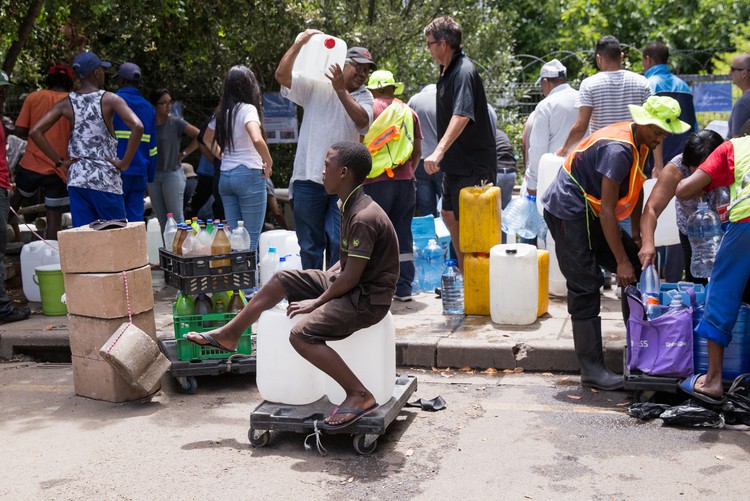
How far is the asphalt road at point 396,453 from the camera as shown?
15.7 ft

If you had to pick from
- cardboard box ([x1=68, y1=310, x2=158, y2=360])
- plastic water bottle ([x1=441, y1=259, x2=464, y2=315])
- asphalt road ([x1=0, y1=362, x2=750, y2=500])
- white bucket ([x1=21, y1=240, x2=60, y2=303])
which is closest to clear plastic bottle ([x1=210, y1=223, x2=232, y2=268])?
cardboard box ([x1=68, y1=310, x2=158, y2=360])

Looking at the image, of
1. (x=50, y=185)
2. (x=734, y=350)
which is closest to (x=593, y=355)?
(x=734, y=350)

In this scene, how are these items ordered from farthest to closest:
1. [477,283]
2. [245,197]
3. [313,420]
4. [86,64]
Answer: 1. [245,197]
2. [477,283]
3. [86,64]
4. [313,420]

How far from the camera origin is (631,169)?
19.6ft

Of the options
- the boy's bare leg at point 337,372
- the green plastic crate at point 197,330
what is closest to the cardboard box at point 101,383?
the green plastic crate at point 197,330

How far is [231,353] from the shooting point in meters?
6.62

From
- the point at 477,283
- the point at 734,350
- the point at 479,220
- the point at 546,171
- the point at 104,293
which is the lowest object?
the point at 734,350

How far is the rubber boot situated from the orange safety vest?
74cm

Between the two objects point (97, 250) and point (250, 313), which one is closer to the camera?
point (250, 313)

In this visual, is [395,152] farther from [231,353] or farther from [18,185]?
[18,185]

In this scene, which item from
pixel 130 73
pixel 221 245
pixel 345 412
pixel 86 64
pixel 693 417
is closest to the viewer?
pixel 345 412

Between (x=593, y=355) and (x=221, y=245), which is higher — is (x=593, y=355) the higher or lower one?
the lower one

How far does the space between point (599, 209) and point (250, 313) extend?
2.30 metres

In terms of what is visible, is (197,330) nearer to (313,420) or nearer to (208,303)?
(208,303)
